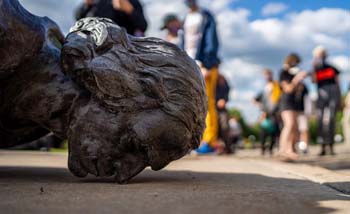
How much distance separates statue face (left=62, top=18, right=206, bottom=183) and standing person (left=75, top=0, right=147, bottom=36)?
328 centimetres

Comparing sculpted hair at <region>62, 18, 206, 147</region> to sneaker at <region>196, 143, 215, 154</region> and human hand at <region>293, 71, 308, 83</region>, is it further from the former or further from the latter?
human hand at <region>293, 71, 308, 83</region>

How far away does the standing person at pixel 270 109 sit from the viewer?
1064cm

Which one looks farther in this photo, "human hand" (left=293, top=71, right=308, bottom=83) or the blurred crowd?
"human hand" (left=293, top=71, right=308, bottom=83)

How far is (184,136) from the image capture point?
8.55 feet

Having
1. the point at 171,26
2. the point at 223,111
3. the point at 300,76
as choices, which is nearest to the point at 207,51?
the point at 171,26

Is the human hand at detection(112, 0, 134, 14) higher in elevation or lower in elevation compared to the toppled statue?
higher

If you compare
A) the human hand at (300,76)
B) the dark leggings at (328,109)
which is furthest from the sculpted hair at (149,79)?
the dark leggings at (328,109)

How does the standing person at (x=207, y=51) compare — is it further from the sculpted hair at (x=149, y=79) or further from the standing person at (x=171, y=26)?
the sculpted hair at (x=149, y=79)

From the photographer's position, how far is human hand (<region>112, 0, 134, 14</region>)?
591 centimetres

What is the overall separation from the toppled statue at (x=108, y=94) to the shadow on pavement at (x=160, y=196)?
17 centimetres

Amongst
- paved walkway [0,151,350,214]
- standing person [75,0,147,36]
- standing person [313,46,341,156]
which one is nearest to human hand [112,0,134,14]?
standing person [75,0,147,36]

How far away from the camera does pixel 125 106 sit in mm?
2576

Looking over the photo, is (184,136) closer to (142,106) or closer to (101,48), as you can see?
(142,106)

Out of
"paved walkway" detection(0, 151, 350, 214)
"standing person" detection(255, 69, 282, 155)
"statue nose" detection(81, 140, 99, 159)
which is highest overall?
"standing person" detection(255, 69, 282, 155)
